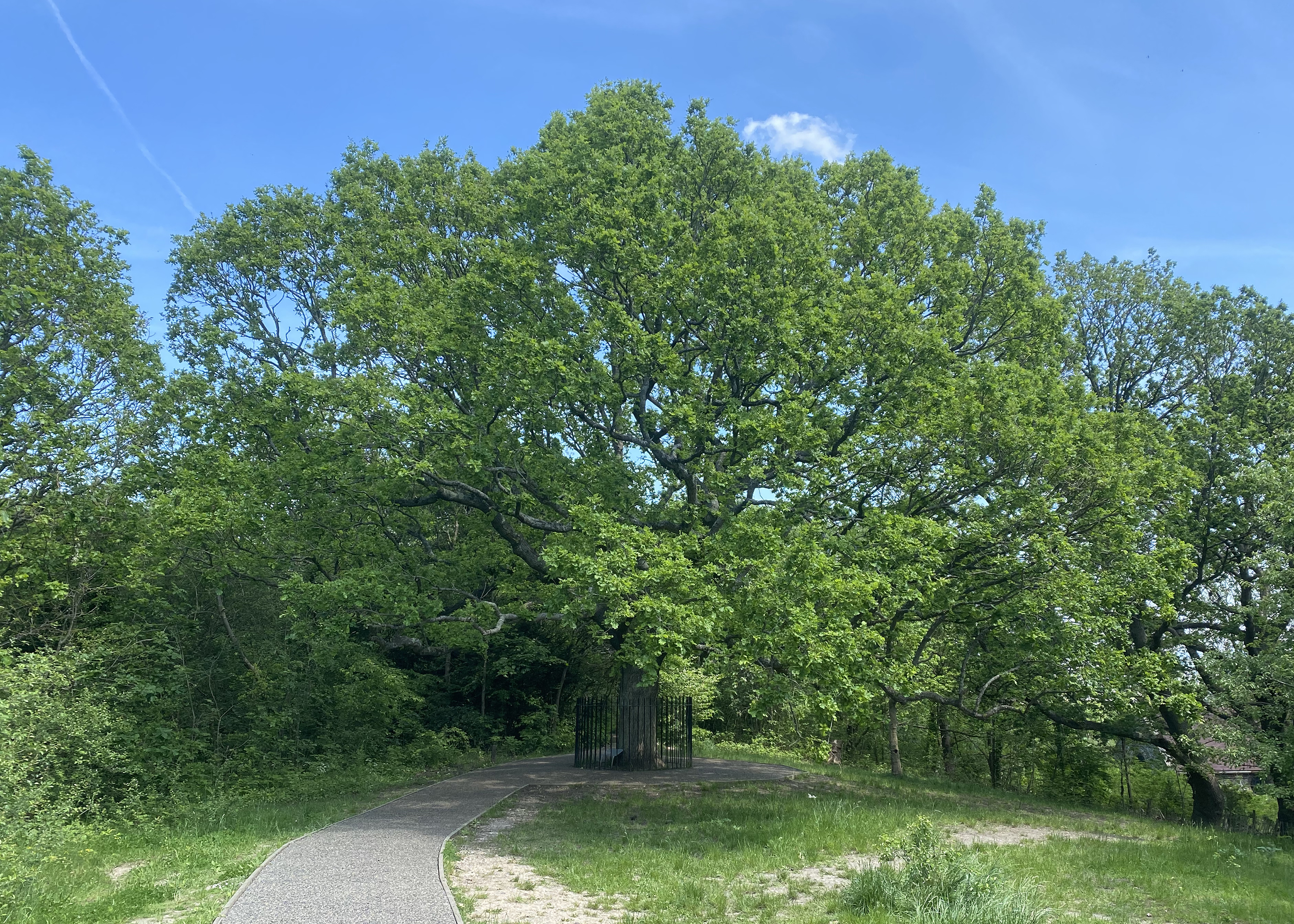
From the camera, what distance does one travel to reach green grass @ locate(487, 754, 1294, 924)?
7777 mm

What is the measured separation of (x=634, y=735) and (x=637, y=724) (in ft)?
0.81

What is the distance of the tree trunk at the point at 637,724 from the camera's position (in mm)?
17516

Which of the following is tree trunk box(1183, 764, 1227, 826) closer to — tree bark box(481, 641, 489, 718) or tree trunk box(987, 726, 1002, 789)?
tree trunk box(987, 726, 1002, 789)

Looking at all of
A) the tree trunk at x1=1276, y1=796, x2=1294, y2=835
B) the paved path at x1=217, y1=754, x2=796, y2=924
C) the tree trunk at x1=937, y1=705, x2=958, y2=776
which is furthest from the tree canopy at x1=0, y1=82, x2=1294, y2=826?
the tree trunk at x1=937, y1=705, x2=958, y2=776

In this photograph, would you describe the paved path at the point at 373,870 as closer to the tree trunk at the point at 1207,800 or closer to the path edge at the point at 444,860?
the path edge at the point at 444,860

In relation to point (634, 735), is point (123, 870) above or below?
below

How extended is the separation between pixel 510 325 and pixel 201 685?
11.5 m

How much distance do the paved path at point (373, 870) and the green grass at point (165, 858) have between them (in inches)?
14.4

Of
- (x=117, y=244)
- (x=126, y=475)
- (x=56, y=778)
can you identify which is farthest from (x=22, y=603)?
(x=117, y=244)

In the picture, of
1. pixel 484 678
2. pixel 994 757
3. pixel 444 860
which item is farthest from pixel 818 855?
pixel 994 757

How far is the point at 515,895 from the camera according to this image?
8078mm

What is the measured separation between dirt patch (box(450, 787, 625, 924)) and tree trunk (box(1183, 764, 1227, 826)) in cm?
1839

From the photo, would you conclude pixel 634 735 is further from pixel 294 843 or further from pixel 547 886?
pixel 547 886

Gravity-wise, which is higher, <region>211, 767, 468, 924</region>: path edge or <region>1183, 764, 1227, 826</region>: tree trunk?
<region>211, 767, 468, 924</region>: path edge
